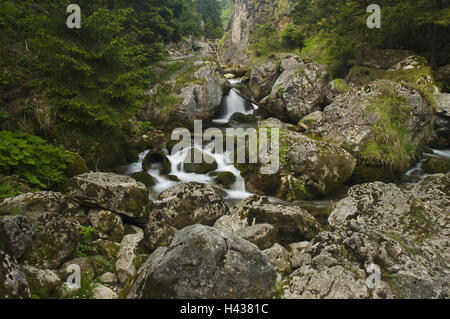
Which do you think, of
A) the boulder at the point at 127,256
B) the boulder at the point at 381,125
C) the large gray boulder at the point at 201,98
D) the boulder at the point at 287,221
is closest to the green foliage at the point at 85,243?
the boulder at the point at 127,256

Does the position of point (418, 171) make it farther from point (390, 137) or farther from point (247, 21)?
point (247, 21)

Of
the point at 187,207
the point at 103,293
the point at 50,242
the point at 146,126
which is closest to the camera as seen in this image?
the point at 103,293

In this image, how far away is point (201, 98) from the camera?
15.8 metres

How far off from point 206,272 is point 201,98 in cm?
1366

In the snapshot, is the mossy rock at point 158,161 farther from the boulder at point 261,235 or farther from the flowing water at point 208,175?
the boulder at point 261,235

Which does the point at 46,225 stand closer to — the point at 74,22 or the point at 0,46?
the point at 74,22

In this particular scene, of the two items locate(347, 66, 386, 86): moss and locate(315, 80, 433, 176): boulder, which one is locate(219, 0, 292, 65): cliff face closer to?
locate(347, 66, 386, 86): moss

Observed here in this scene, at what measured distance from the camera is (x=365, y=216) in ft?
18.5

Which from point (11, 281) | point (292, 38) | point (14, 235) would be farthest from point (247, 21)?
point (11, 281)

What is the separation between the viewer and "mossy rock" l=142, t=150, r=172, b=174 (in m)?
10.5

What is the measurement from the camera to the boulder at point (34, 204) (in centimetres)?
472

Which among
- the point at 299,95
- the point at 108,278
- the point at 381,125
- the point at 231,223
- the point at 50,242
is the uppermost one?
the point at 299,95

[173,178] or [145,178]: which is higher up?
[145,178]

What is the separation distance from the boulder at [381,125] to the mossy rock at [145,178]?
305 inches
